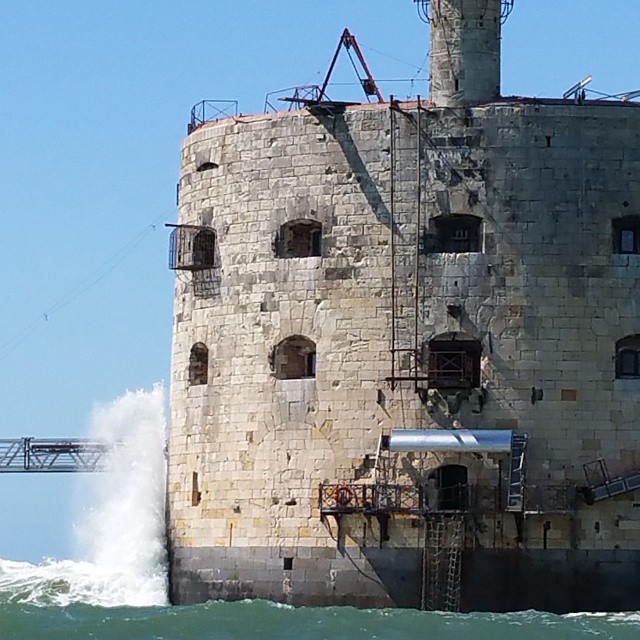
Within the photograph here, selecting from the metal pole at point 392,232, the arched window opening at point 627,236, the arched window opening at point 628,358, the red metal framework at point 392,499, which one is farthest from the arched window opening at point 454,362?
the arched window opening at point 627,236

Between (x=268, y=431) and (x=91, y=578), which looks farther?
(x=91, y=578)

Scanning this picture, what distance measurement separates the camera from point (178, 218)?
51.6 metres

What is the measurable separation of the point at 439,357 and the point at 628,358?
11.5 ft

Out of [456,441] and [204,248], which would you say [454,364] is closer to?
[456,441]

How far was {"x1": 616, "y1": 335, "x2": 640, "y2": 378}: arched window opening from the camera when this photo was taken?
47.7m

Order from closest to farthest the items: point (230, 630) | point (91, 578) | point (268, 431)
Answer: point (230, 630) < point (268, 431) < point (91, 578)

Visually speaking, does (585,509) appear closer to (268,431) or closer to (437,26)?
(268,431)

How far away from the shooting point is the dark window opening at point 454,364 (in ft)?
156

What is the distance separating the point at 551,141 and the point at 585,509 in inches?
268

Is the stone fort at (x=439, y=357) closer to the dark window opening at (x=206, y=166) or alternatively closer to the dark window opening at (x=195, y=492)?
the dark window opening at (x=195, y=492)

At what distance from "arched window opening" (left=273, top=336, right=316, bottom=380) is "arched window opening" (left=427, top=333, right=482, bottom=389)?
7.93 feet

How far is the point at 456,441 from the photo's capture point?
46875mm

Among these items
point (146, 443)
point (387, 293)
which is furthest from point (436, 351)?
point (146, 443)

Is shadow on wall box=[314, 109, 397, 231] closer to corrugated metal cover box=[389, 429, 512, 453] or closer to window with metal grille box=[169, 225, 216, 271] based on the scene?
window with metal grille box=[169, 225, 216, 271]
